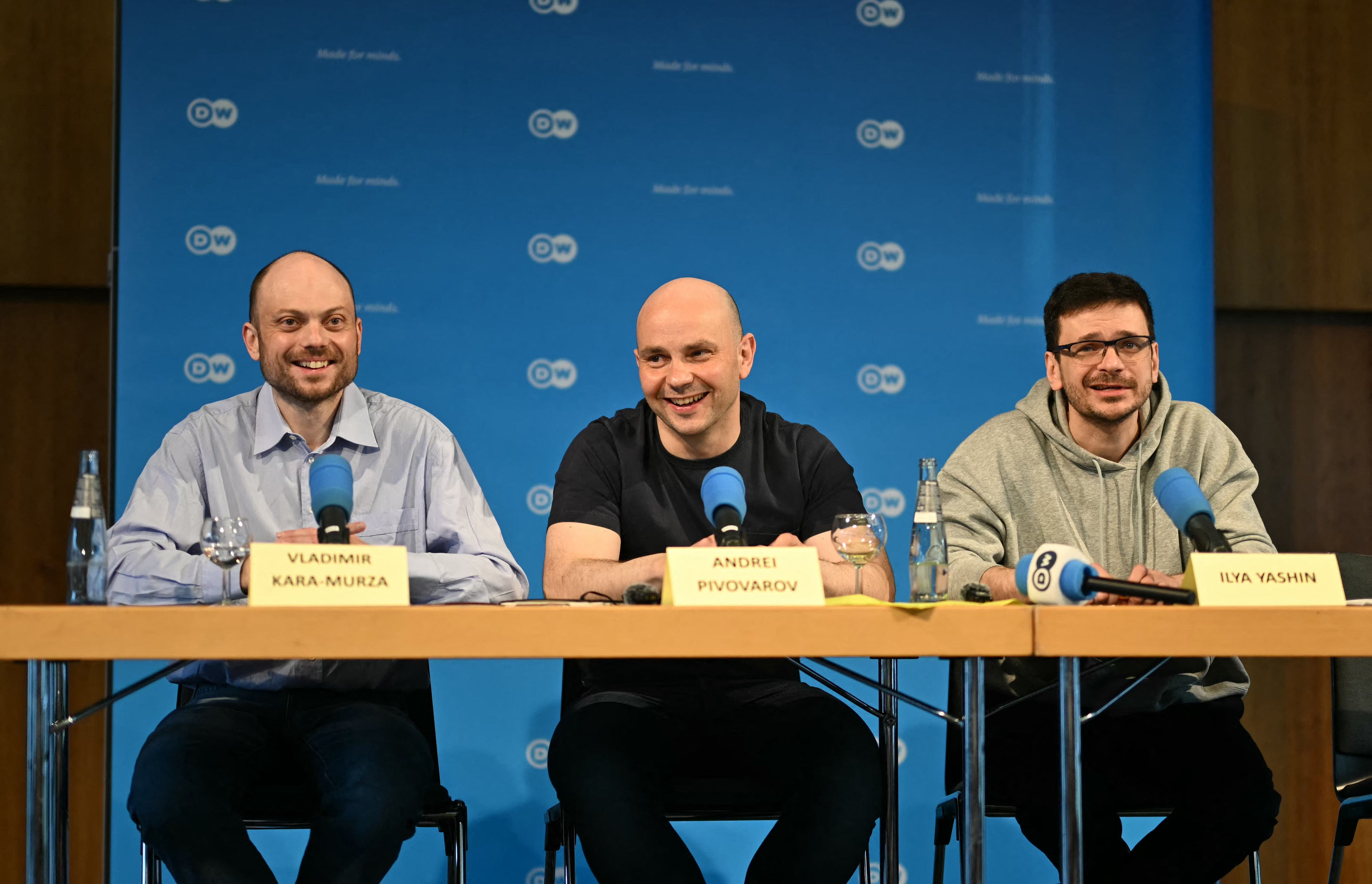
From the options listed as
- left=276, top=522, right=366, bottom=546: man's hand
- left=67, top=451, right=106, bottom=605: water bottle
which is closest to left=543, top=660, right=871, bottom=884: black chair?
left=276, top=522, right=366, bottom=546: man's hand

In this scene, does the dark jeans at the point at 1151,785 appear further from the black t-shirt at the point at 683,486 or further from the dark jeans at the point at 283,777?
the dark jeans at the point at 283,777

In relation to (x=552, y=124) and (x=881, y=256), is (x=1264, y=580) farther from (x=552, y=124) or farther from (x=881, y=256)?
(x=552, y=124)

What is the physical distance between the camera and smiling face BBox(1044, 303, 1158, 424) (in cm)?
252

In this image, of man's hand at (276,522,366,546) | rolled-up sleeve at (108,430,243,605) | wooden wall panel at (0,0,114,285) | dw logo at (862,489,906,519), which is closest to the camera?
man's hand at (276,522,366,546)

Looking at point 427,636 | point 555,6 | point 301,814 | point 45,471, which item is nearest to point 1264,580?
point 427,636

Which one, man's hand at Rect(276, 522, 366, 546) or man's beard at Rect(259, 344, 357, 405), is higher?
man's beard at Rect(259, 344, 357, 405)

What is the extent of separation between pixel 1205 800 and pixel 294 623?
1.64 meters

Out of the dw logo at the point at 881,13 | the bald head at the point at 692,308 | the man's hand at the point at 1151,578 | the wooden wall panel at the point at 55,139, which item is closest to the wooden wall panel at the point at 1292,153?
the dw logo at the point at 881,13

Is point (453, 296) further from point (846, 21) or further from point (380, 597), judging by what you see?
point (380, 597)

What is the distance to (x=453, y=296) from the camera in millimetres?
3562

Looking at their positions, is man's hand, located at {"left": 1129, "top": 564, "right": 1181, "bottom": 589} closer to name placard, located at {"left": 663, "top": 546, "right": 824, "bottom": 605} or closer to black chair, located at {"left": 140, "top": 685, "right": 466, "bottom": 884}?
name placard, located at {"left": 663, "top": 546, "right": 824, "bottom": 605}

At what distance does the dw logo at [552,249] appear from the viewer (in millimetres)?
3609

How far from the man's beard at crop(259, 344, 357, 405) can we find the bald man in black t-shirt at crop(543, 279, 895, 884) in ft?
1.72

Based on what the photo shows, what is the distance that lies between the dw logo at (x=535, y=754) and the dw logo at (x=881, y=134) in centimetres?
203
